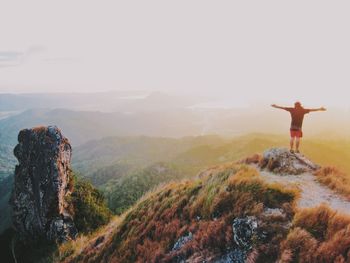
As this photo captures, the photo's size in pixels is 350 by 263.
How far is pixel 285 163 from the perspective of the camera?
16.2m

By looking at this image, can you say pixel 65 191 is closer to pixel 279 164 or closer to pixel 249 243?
pixel 279 164

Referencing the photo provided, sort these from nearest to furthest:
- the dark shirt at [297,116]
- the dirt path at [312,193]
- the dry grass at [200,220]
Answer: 1. the dry grass at [200,220]
2. the dirt path at [312,193]
3. the dark shirt at [297,116]

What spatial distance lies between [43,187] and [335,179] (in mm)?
20450

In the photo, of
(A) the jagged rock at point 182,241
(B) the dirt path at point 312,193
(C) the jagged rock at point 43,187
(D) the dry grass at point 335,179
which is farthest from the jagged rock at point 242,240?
(C) the jagged rock at point 43,187

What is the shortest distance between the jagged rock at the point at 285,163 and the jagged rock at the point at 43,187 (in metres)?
15.0

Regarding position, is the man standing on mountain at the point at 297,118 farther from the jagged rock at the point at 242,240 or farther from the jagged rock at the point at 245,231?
the jagged rock at the point at 242,240

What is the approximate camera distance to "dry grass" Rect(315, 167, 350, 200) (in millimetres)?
12734

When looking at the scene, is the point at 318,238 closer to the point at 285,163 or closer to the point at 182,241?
the point at 182,241

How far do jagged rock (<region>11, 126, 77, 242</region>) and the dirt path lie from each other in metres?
16.3

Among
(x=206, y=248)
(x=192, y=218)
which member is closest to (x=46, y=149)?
(x=192, y=218)

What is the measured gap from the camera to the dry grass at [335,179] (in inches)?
501

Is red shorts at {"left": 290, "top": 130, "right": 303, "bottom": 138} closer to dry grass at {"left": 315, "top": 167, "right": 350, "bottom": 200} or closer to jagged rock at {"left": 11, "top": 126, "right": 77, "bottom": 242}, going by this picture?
dry grass at {"left": 315, "top": 167, "right": 350, "bottom": 200}

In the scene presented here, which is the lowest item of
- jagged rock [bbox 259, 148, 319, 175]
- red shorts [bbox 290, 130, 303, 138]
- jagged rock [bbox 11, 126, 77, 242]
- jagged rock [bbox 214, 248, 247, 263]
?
jagged rock [bbox 11, 126, 77, 242]

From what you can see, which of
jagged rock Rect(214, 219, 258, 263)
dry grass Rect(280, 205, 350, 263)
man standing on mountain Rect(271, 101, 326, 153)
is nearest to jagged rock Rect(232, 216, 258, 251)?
jagged rock Rect(214, 219, 258, 263)
